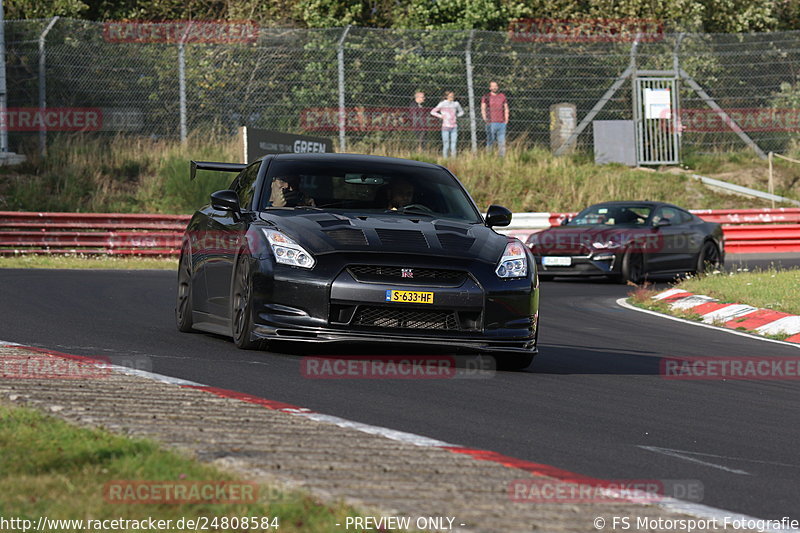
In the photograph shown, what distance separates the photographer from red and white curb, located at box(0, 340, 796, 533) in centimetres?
486

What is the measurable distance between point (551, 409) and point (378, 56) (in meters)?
22.2

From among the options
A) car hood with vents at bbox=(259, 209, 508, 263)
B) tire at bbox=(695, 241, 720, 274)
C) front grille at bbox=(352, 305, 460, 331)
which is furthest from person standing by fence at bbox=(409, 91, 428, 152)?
front grille at bbox=(352, 305, 460, 331)

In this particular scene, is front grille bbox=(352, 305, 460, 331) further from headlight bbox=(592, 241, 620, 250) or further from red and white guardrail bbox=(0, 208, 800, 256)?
red and white guardrail bbox=(0, 208, 800, 256)

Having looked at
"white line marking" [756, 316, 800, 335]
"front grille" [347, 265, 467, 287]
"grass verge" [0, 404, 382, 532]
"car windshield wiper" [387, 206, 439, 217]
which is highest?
"car windshield wiper" [387, 206, 439, 217]

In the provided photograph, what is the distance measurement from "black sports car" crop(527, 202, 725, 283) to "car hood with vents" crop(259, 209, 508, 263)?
12018 millimetres

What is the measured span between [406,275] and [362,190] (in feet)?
4.86

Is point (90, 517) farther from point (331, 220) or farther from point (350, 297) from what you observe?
point (331, 220)

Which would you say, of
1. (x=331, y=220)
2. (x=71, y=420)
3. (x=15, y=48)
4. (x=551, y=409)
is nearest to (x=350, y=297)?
(x=331, y=220)

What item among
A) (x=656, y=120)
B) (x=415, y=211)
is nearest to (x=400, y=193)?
(x=415, y=211)

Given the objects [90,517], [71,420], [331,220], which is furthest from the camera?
[331,220]

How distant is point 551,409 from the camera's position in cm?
739

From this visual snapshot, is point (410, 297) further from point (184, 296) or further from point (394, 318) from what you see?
point (184, 296)

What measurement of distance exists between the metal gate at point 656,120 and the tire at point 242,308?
23983mm

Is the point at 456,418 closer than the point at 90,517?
No
